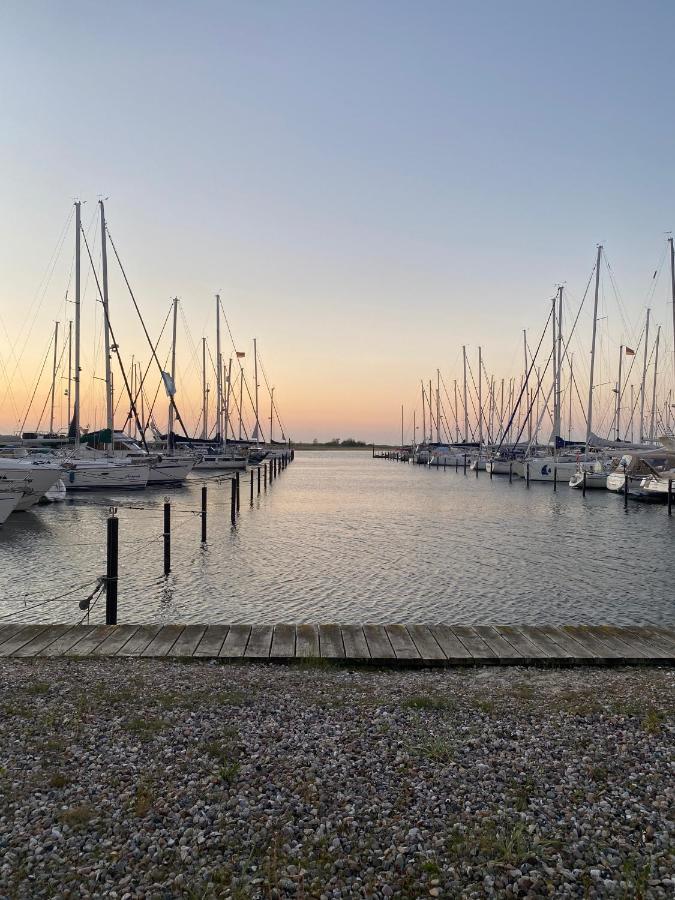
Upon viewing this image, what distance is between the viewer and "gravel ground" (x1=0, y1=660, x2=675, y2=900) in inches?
158

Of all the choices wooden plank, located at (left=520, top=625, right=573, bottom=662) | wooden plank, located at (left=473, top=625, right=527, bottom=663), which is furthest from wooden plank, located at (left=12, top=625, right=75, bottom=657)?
wooden plank, located at (left=520, top=625, right=573, bottom=662)

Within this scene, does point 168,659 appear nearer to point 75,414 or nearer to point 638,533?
point 638,533

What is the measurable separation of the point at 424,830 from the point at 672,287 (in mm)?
49404

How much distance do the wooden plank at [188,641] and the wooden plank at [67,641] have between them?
1.34 m

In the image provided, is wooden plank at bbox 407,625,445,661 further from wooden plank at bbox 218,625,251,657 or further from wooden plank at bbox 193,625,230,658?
wooden plank at bbox 193,625,230,658

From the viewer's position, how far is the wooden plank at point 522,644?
28.4 ft

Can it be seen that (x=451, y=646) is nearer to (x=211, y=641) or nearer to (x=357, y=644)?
(x=357, y=644)

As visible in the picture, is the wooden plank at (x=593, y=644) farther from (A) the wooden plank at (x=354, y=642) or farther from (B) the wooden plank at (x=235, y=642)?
(B) the wooden plank at (x=235, y=642)

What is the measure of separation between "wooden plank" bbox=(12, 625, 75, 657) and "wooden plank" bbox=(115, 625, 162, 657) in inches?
39.8

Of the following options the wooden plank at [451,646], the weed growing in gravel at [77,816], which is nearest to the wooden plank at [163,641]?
the wooden plank at [451,646]

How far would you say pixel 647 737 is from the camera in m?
5.98

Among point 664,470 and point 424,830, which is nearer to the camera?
point 424,830

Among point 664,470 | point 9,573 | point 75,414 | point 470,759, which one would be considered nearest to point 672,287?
point 664,470

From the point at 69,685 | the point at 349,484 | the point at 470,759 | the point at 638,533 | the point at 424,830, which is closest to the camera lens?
the point at 424,830
